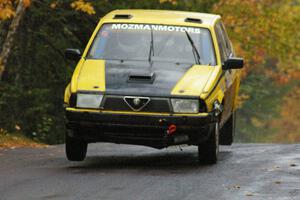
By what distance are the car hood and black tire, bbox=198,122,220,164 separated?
69 centimetres

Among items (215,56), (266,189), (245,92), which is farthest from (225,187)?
(245,92)

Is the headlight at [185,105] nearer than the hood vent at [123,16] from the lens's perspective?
Yes

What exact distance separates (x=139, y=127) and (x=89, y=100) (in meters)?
0.68

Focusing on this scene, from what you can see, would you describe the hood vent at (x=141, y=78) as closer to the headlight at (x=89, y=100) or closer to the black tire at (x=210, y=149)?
the headlight at (x=89, y=100)

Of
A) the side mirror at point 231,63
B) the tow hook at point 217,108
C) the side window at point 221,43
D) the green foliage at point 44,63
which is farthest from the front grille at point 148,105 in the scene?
the green foliage at point 44,63

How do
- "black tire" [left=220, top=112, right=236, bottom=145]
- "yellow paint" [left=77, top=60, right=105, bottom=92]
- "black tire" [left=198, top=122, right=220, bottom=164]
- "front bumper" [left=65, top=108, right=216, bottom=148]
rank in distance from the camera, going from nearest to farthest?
"front bumper" [left=65, top=108, right=216, bottom=148]
"yellow paint" [left=77, top=60, right=105, bottom=92]
"black tire" [left=198, top=122, right=220, bottom=164]
"black tire" [left=220, top=112, right=236, bottom=145]

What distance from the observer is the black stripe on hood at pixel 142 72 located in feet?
36.2

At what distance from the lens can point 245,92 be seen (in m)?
48.0

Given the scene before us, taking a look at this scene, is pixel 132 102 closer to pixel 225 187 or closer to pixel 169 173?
pixel 169 173

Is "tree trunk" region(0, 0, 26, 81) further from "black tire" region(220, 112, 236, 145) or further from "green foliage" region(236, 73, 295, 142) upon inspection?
"green foliage" region(236, 73, 295, 142)

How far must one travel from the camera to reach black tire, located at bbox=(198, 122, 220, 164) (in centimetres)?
1159

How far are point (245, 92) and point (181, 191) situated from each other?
128ft

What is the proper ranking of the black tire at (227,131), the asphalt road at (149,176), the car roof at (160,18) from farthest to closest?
the black tire at (227,131), the car roof at (160,18), the asphalt road at (149,176)

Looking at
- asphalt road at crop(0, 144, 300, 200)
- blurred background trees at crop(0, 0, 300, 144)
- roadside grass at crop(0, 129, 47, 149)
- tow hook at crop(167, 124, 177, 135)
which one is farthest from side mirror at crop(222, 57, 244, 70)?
blurred background trees at crop(0, 0, 300, 144)
